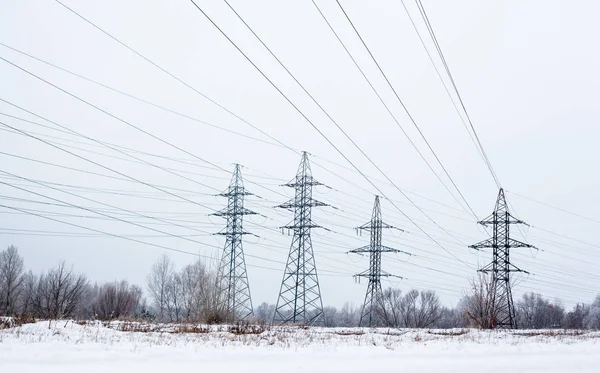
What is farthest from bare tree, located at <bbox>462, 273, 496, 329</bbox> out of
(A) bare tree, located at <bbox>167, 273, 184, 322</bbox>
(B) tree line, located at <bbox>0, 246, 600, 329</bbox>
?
(A) bare tree, located at <bbox>167, 273, 184, 322</bbox>

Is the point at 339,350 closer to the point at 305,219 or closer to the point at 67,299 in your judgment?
the point at 305,219

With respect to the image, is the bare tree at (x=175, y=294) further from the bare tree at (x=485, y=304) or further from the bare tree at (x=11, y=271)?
the bare tree at (x=485, y=304)

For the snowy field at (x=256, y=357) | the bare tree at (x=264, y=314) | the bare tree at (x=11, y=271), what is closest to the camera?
the snowy field at (x=256, y=357)

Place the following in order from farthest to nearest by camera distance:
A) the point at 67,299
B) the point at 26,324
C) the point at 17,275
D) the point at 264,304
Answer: the point at 264,304
the point at 17,275
the point at 67,299
the point at 26,324

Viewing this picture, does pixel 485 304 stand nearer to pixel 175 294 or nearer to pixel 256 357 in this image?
pixel 256 357

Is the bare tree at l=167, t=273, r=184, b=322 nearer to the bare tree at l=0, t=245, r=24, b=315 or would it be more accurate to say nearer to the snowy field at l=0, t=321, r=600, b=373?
the bare tree at l=0, t=245, r=24, b=315

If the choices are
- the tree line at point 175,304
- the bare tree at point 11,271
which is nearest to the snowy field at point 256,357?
the tree line at point 175,304

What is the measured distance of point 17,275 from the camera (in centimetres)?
Result: 8112

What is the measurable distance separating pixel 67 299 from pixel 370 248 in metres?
33.4

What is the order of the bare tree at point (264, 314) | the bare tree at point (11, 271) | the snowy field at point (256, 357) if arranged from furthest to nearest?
the bare tree at point (11, 271), the bare tree at point (264, 314), the snowy field at point (256, 357)

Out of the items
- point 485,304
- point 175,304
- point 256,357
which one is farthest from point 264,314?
point 256,357

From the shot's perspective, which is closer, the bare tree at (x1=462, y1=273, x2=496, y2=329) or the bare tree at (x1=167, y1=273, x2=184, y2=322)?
the bare tree at (x1=462, y1=273, x2=496, y2=329)

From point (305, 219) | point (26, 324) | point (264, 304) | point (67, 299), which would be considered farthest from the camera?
point (264, 304)

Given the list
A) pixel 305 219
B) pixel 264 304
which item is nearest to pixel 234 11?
pixel 305 219
